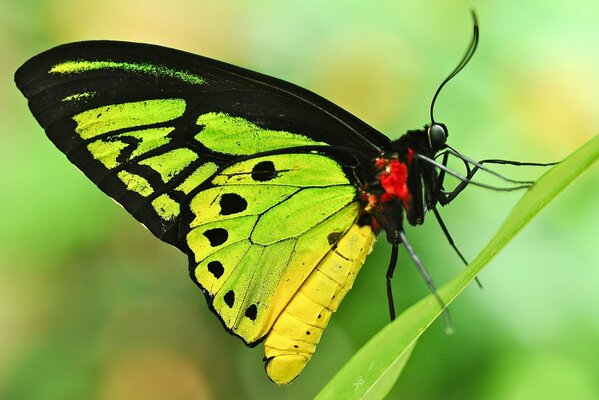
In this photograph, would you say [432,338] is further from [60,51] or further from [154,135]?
[60,51]

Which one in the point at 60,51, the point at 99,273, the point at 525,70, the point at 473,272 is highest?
the point at 525,70

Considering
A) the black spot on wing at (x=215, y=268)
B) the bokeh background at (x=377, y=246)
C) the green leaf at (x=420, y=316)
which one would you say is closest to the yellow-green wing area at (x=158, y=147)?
the black spot on wing at (x=215, y=268)

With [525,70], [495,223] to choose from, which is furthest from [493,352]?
[525,70]

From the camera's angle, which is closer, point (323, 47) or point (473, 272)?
point (473, 272)

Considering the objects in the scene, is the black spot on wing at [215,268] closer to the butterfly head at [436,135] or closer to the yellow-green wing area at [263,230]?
the yellow-green wing area at [263,230]

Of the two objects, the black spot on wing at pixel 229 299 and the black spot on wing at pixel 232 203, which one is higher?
the black spot on wing at pixel 232 203

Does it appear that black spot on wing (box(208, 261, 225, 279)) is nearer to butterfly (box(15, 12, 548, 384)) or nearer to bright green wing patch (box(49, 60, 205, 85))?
butterfly (box(15, 12, 548, 384))
